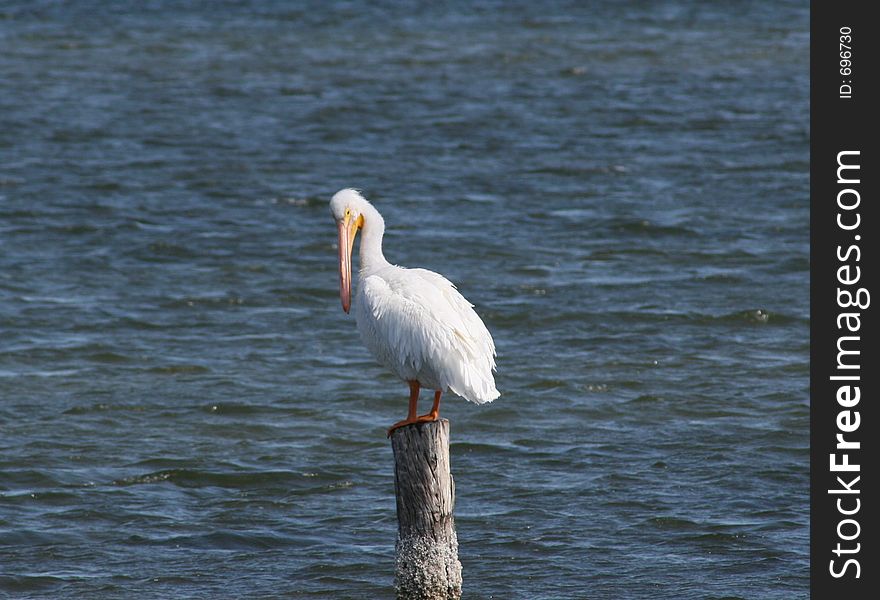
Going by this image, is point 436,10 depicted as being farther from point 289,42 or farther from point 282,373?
point 282,373

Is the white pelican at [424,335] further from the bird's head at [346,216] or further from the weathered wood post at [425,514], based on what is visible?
the bird's head at [346,216]

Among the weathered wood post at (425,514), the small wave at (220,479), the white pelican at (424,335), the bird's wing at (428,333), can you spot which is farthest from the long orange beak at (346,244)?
the small wave at (220,479)

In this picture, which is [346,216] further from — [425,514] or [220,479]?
[220,479]

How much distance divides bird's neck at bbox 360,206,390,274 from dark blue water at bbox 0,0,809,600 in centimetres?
191

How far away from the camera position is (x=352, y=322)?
14.4 metres

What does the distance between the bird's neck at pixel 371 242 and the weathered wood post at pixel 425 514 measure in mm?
1150

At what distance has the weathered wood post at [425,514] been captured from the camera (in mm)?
7582

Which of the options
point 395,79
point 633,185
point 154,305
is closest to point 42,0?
point 395,79

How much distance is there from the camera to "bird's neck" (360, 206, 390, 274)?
853 centimetres

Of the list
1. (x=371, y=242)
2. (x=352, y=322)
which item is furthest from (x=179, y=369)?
(x=371, y=242)

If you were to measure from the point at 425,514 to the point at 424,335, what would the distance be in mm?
903

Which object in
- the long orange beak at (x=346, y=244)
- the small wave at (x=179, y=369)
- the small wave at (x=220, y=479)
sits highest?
the long orange beak at (x=346, y=244)

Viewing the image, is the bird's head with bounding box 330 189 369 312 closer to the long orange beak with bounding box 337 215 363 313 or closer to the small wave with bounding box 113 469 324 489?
the long orange beak with bounding box 337 215 363 313

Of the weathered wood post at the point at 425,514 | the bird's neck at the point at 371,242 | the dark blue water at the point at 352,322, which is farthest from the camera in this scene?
the dark blue water at the point at 352,322
